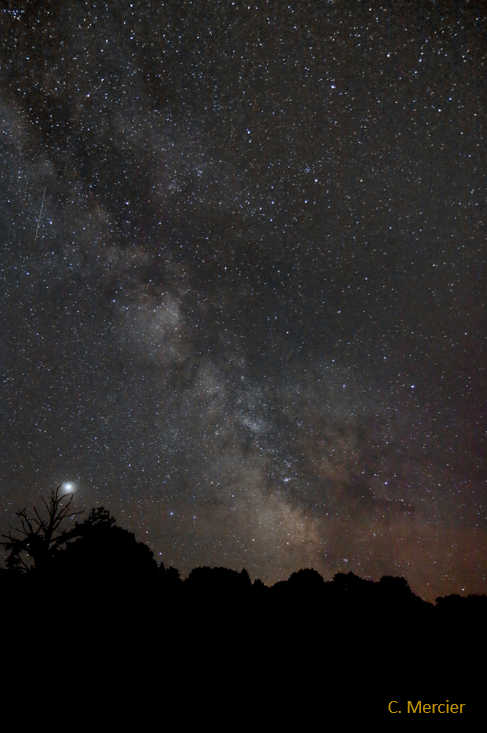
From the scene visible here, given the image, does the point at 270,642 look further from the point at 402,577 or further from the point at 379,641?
the point at 402,577

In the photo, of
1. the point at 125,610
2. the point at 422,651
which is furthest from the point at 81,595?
the point at 422,651

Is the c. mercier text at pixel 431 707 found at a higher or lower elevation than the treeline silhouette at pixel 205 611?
lower

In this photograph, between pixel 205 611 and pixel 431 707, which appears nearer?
pixel 431 707

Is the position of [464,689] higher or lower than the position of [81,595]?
lower

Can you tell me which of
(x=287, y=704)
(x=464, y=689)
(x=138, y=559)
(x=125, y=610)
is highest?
(x=138, y=559)

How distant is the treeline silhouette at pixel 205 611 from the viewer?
31.3 feet

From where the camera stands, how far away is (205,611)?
12.4 meters

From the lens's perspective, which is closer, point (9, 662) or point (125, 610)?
point (9, 662)

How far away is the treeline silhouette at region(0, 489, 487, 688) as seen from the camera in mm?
9547

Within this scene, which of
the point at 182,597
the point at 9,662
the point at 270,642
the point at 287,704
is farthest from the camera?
the point at 182,597

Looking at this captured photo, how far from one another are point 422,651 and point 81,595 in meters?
9.62

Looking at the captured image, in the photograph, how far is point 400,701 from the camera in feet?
29.5

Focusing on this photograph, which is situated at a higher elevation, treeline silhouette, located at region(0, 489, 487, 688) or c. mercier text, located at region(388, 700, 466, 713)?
treeline silhouette, located at region(0, 489, 487, 688)

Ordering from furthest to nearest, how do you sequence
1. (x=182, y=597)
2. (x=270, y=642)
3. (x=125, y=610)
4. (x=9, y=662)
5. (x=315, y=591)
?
(x=315, y=591) < (x=182, y=597) < (x=270, y=642) < (x=125, y=610) < (x=9, y=662)
